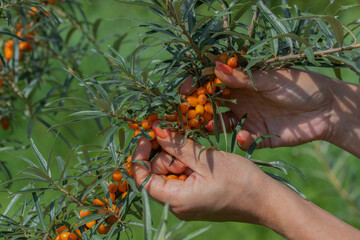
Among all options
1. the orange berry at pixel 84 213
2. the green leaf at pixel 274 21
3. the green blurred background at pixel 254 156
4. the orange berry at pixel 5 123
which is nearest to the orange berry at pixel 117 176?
the orange berry at pixel 84 213

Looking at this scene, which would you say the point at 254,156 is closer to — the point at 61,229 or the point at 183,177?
the point at 183,177

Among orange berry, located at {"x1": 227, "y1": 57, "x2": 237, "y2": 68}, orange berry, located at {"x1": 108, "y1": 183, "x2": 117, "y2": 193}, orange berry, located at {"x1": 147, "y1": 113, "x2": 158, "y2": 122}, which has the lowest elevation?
orange berry, located at {"x1": 108, "y1": 183, "x2": 117, "y2": 193}

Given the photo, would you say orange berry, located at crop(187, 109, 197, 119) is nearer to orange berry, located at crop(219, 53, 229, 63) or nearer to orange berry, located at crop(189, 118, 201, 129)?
orange berry, located at crop(189, 118, 201, 129)

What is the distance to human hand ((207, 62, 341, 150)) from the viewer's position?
1.15m

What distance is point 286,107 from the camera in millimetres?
1292

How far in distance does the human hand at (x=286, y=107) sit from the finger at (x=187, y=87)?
0.12m

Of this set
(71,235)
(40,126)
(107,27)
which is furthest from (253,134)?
(107,27)


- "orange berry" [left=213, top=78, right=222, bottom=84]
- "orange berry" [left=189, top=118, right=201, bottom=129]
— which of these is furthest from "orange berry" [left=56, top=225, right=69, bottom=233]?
"orange berry" [left=213, top=78, right=222, bottom=84]

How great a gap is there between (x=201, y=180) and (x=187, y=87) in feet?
0.78

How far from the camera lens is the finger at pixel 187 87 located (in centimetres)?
105

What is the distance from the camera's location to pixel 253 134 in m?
1.33

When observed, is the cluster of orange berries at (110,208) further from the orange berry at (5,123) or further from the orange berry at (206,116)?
the orange berry at (5,123)

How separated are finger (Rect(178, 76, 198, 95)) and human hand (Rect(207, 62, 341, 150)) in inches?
4.6

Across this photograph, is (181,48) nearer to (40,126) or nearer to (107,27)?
(40,126)
